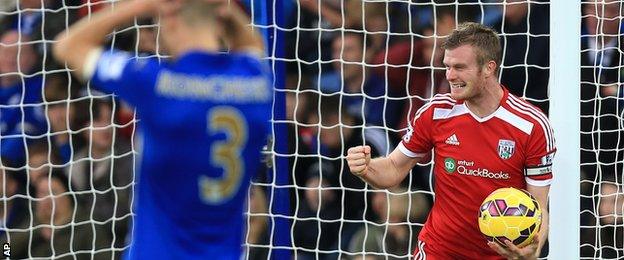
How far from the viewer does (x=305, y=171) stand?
685cm

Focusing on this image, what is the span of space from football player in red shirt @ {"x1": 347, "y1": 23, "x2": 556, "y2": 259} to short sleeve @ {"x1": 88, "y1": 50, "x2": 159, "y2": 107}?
6.67 feet

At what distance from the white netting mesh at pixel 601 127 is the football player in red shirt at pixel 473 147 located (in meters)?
1.60

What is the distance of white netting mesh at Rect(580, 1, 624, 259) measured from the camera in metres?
6.60

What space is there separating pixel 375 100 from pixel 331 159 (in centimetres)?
45

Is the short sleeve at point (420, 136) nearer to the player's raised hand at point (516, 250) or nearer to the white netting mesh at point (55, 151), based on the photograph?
the player's raised hand at point (516, 250)

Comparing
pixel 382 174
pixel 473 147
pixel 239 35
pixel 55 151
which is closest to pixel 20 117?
pixel 55 151

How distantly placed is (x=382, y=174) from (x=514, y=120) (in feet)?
2.19

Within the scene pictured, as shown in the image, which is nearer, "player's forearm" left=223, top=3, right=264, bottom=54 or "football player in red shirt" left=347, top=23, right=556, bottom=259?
"player's forearm" left=223, top=3, right=264, bottom=54

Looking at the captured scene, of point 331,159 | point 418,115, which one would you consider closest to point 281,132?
point 331,159

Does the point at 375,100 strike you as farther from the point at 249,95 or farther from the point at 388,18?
the point at 249,95

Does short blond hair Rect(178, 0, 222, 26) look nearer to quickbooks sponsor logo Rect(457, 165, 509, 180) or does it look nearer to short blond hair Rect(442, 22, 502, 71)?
short blond hair Rect(442, 22, 502, 71)

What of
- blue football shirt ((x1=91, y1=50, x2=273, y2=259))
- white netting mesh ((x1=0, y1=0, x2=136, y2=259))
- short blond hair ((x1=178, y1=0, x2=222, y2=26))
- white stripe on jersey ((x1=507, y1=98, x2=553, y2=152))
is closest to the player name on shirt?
blue football shirt ((x1=91, y1=50, x2=273, y2=259))

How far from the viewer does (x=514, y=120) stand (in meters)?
5.08

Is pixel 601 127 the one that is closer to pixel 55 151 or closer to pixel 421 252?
pixel 421 252
